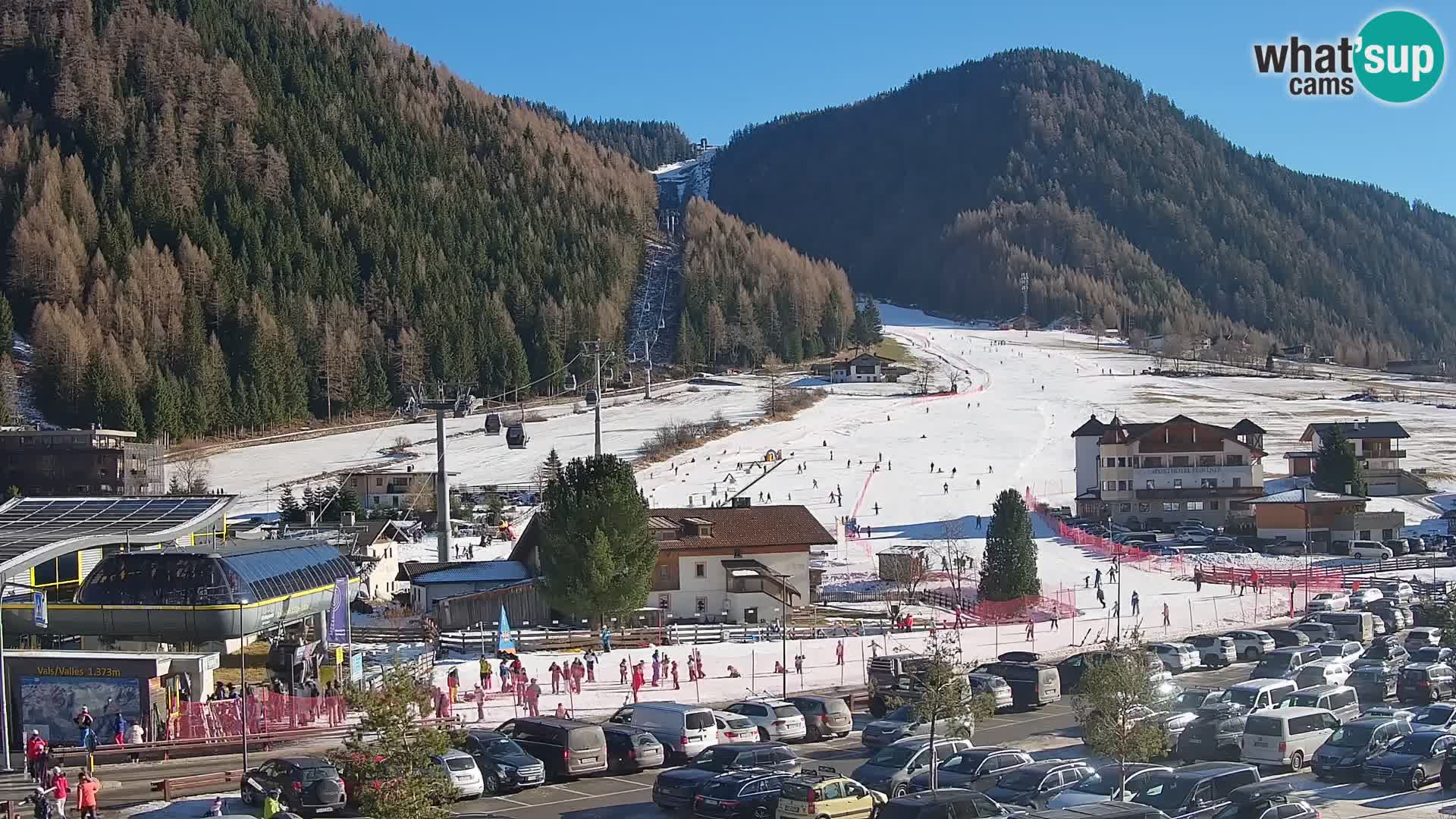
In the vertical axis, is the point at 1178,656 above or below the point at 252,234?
below

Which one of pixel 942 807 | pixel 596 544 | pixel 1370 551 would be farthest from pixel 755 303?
pixel 942 807

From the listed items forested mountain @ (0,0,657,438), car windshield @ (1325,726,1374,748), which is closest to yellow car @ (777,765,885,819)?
car windshield @ (1325,726,1374,748)

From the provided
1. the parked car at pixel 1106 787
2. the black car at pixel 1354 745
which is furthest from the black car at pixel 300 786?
the black car at pixel 1354 745

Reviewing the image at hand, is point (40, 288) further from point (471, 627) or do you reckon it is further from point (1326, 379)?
point (1326, 379)

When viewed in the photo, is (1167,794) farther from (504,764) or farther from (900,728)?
(504,764)

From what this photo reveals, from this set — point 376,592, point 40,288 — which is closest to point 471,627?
point 376,592

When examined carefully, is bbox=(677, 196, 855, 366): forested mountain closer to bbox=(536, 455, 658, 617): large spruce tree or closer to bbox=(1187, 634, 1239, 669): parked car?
bbox=(536, 455, 658, 617): large spruce tree
